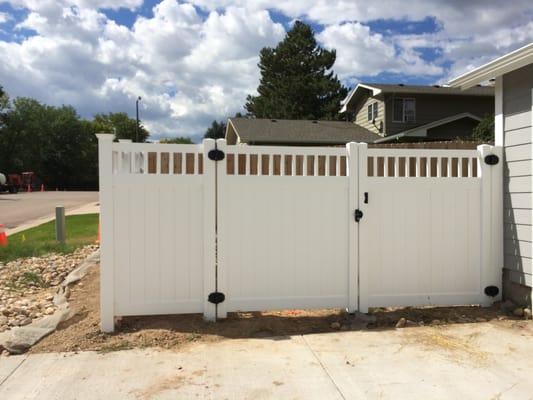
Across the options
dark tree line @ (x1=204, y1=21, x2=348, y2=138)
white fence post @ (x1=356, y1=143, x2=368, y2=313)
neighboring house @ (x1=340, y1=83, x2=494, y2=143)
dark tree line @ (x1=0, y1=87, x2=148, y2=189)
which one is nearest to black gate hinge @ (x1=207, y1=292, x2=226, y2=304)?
white fence post @ (x1=356, y1=143, x2=368, y2=313)

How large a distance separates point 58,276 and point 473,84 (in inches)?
232

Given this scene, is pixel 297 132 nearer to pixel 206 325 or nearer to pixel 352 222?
pixel 352 222

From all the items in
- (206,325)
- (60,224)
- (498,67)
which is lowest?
(206,325)

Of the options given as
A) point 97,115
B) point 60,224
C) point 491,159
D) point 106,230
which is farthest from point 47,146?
point 491,159

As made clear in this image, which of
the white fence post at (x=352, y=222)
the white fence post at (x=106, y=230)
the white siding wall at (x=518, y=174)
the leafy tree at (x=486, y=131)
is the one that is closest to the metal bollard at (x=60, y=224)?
the white fence post at (x=106, y=230)

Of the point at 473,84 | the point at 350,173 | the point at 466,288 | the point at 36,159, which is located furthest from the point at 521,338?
the point at 36,159

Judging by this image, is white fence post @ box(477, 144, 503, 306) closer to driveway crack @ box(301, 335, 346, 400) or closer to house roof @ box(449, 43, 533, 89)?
house roof @ box(449, 43, 533, 89)

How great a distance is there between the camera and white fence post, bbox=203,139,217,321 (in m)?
4.46

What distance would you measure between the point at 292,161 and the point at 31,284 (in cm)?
406

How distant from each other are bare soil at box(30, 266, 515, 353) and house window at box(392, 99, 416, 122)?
1973 cm

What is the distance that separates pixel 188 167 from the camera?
14.9 ft

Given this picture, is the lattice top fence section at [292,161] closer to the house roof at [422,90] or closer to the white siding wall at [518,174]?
the white siding wall at [518,174]

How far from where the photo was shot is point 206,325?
4.48 meters

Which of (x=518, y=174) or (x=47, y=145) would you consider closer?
(x=518, y=174)
